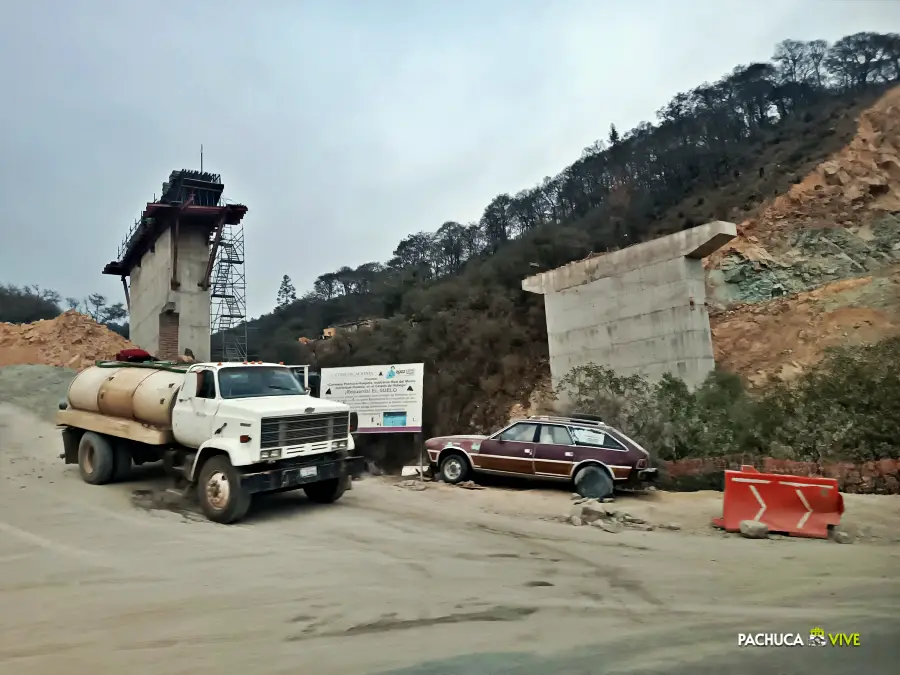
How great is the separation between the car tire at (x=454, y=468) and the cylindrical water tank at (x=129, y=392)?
573 cm

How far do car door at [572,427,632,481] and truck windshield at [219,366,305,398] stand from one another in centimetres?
552

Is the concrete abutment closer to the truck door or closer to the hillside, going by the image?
the hillside

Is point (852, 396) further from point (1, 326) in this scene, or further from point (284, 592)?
point (1, 326)

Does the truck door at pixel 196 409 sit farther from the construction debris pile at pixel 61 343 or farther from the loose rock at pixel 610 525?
the construction debris pile at pixel 61 343

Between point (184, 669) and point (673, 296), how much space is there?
16494mm

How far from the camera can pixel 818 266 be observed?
2769cm

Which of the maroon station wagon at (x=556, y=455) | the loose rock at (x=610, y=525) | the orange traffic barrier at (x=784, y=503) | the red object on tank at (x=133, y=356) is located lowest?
the loose rock at (x=610, y=525)

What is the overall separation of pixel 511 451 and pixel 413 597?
7097 mm

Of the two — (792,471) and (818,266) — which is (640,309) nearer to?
(792,471)

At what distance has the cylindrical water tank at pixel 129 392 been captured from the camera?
10.7m

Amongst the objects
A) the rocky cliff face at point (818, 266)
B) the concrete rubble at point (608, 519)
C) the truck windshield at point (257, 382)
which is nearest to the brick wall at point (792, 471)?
the concrete rubble at point (608, 519)

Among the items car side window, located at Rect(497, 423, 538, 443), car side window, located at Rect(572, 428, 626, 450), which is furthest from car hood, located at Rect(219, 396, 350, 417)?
car side window, located at Rect(572, 428, 626, 450)

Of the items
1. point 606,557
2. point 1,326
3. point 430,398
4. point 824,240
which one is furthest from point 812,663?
point 1,326

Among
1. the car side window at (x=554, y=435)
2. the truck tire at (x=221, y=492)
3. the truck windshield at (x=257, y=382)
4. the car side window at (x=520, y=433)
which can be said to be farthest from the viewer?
the car side window at (x=520, y=433)
